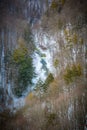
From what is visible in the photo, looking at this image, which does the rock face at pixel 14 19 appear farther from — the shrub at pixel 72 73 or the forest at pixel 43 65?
the shrub at pixel 72 73

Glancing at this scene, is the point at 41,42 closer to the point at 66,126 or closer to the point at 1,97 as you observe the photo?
the point at 1,97

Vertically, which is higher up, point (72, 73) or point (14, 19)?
point (14, 19)

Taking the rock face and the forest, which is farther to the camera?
the rock face

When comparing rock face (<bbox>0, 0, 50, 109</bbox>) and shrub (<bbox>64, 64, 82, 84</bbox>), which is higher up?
rock face (<bbox>0, 0, 50, 109</bbox>)

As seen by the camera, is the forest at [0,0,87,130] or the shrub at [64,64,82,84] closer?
the forest at [0,0,87,130]

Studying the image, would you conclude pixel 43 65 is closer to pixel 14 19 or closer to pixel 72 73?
pixel 72 73

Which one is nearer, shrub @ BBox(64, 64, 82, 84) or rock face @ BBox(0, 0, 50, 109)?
shrub @ BBox(64, 64, 82, 84)

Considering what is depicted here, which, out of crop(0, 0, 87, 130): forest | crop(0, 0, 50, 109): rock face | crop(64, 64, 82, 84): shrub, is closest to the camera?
crop(0, 0, 87, 130): forest

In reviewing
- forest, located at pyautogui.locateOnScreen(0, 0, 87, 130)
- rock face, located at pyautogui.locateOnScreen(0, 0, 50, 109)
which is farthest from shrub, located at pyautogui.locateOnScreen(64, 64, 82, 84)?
rock face, located at pyautogui.locateOnScreen(0, 0, 50, 109)

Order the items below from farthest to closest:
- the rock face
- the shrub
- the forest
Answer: the rock face < the shrub < the forest

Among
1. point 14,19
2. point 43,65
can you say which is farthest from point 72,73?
point 14,19

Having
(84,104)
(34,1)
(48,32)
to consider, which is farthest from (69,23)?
(84,104)

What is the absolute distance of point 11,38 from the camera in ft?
36.8

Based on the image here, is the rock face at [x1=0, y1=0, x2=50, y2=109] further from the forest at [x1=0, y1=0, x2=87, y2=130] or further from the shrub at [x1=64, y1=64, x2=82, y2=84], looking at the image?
the shrub at [x1=64, y1=64, x2=82, y2=84]
